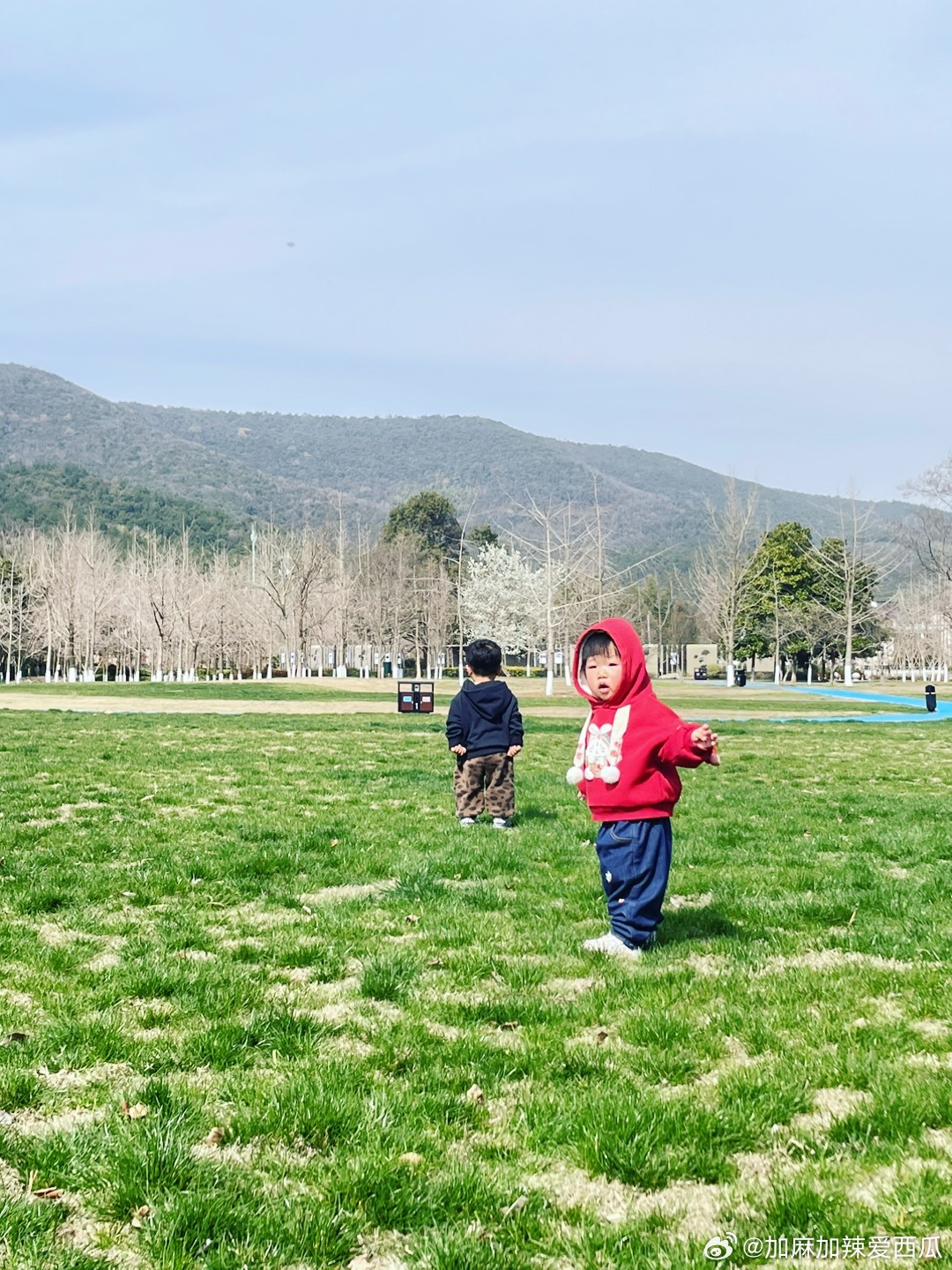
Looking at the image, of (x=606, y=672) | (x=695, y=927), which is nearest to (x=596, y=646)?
(x=606, y=672)

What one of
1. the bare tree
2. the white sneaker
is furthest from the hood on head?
the bare tree

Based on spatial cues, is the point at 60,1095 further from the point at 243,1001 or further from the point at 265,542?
the point at 265,542

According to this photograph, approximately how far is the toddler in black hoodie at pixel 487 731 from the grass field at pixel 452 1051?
2.50 feet

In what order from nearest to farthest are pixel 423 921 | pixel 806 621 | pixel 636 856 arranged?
pixel 636 856, pixel 423 921, pixel 806 621

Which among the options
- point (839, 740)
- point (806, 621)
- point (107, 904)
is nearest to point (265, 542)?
point (806, 621)

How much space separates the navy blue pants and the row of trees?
55.5 metres

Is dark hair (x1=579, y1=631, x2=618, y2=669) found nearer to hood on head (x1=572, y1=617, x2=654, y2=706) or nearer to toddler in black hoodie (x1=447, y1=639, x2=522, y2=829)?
hood on head (x1=572, y1=617, x2=654, y2=706)

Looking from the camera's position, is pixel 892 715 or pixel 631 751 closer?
pixel 631 751

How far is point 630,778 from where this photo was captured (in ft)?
18.1

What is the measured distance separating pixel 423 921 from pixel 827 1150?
10.7 ft

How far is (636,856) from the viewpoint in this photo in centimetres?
552

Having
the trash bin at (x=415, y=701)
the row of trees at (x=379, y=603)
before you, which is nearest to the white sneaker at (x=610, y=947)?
the trash bin at (x=415, y=701)

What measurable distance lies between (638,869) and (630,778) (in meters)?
0.48

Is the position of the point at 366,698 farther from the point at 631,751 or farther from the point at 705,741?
the point at 705,741
